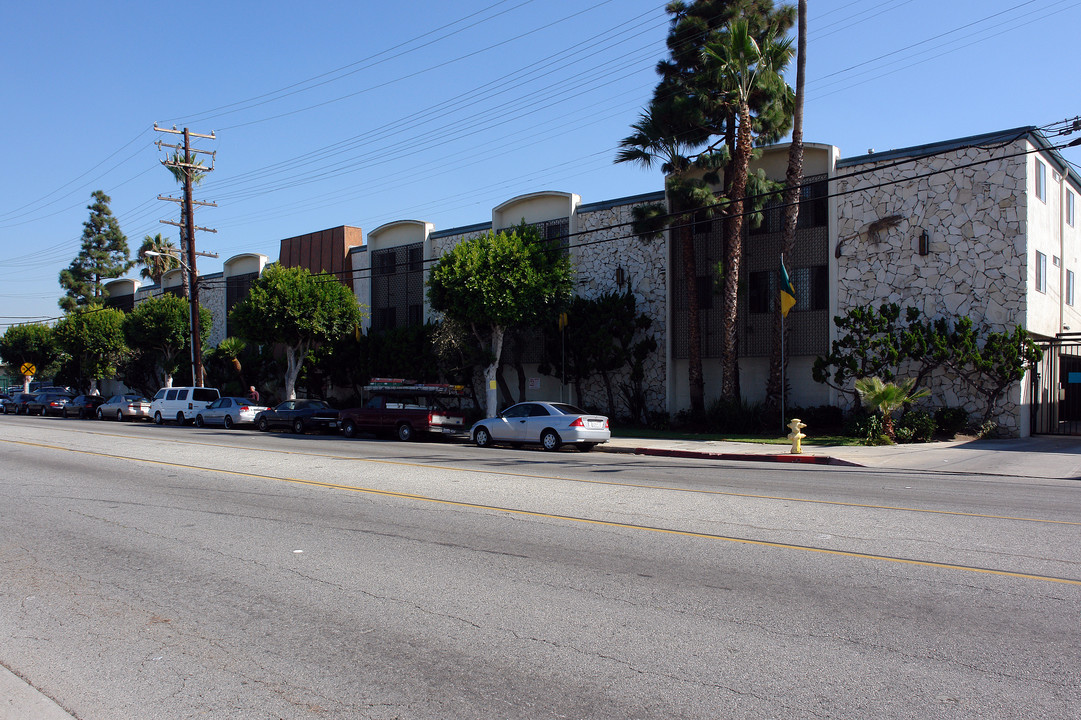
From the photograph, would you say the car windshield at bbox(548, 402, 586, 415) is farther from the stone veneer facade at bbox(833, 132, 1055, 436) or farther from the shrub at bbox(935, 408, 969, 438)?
the shrub at bbox(935, 408, 969, 438)

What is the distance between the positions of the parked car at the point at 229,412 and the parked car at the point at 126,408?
8.32 m

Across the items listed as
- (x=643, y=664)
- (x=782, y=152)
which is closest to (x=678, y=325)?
(x=782, y=152)

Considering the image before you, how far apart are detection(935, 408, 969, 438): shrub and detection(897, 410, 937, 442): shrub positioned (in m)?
0.69

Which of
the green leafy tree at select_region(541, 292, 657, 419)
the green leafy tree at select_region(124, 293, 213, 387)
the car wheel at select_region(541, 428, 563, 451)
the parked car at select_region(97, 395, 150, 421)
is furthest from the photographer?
the green leafy tree at select_region(124, 293, 213, 387)

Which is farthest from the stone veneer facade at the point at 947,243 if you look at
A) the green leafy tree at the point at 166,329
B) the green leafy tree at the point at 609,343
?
the green leafy tree at the point at 166,329

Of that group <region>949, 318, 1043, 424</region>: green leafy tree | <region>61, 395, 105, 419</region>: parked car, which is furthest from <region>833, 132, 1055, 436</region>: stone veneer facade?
<region>61, 395, 105, 419</region>: parked car

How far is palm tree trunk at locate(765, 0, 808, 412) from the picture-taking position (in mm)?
23281

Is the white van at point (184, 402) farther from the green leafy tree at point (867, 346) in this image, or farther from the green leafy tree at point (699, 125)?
the green leafy tree at point (867, 346)

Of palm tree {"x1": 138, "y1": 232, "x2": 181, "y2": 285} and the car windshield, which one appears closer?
the car windshield

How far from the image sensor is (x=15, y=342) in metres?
60.0

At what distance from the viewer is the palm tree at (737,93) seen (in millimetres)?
23328

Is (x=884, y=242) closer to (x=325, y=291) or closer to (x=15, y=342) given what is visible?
(x=325, y=291)

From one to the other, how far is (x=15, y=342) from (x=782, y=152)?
192ft

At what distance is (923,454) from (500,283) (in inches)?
565
